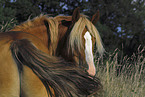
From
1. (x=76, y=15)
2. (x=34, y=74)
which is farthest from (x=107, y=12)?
(x=34, y=74)

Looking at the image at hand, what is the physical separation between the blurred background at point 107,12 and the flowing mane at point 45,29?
10.6 meters

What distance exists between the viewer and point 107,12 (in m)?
17.4

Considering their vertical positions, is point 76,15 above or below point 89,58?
above

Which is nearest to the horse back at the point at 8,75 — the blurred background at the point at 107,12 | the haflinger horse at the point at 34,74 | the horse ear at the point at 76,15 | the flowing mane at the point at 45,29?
the haflinger horse at the point at 34,74

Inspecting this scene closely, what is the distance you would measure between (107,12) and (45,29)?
16355mm

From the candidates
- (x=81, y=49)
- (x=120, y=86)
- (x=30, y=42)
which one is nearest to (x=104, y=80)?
(x=120, y=86)

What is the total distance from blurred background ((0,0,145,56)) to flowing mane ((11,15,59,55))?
418 inches

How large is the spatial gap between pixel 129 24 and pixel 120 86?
15877 millimetres

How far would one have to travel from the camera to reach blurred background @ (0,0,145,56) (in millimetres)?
13273

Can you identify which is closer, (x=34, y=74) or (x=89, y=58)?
(x=34, y=74)

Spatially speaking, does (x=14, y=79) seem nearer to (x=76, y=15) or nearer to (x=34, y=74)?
(x=34, y=74)

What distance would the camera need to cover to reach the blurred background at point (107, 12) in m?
13.3

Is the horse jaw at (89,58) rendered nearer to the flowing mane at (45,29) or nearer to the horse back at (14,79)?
the flowing mane at (45,29)

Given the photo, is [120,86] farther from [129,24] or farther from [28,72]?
[129,24]
